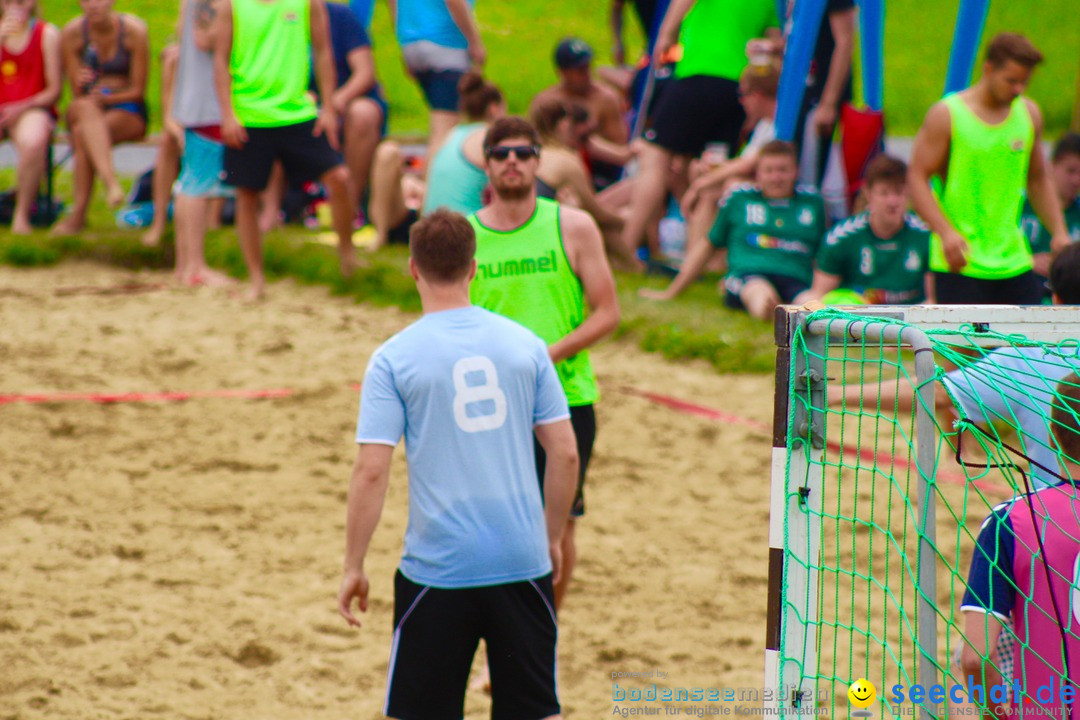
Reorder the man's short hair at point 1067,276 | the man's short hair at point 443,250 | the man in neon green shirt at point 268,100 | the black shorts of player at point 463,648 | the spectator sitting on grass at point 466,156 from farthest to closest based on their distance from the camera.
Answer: the man in neon green shirt at point 268,100 → the spectator sitting on grass at point 466,156 → the man's short hair at point 1067,276 → the man's short hair at point 443,250 → the black shorts of player at point 463,648

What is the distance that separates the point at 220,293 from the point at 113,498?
9.51 feet

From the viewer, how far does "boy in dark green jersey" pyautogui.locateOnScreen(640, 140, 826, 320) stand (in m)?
7.23

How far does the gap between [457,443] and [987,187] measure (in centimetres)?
340

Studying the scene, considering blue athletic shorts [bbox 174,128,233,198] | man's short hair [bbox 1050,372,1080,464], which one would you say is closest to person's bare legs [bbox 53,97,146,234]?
blue athletic shorts [bbox 174,128,233,198]

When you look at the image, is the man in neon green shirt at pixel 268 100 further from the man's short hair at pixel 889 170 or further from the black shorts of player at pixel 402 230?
the man's short hair at pixel 889 170

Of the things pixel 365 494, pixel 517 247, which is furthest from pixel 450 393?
pixel 517 247

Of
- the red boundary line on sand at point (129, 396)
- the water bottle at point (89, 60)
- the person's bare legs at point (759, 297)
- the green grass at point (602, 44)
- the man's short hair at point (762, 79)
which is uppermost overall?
the green grass at point (602, 44)

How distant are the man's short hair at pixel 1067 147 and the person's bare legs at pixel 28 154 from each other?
6742 mm

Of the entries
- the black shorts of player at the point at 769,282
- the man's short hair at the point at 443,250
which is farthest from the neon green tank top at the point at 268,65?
the man's short hair at the point at 443,250

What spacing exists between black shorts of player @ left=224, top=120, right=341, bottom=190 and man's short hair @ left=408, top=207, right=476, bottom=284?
437 cm

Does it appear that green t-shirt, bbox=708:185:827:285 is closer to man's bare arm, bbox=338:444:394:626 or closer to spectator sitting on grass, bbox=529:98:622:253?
spectator sitting on grass, bbox=529:98:622:253

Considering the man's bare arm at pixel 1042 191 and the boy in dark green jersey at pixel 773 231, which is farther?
the boy in dark green jersey at pixel 773 231

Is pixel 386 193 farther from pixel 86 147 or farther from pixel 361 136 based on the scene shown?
pixel 86 147

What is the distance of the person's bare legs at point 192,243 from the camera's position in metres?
7.77
